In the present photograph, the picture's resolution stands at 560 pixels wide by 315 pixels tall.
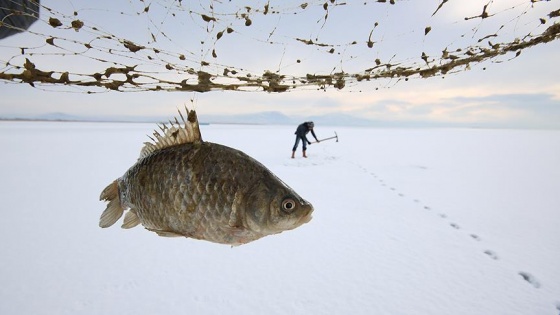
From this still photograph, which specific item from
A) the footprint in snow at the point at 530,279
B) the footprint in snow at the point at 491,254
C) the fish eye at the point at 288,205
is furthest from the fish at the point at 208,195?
the footprint in snow at the point at 491,254

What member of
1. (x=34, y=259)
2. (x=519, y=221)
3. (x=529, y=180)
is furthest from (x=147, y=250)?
(x=529, y=180)

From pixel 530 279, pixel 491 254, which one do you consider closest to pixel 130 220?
pixel 530 279

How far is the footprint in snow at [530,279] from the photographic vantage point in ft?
15.8

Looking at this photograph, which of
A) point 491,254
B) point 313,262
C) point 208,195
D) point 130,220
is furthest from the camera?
point 491,254

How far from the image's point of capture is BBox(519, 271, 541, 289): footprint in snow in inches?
190

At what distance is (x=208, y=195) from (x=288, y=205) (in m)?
0.29

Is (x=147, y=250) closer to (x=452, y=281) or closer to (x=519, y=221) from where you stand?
(x=452, y=281)

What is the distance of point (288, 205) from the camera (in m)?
1.16

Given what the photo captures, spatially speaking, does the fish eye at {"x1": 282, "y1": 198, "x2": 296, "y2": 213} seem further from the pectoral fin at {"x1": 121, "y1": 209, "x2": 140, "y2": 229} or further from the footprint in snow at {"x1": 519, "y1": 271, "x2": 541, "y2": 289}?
the footprint in snow at {"x1": 519, "y1": 271, "x2": 541, "y2": 289}

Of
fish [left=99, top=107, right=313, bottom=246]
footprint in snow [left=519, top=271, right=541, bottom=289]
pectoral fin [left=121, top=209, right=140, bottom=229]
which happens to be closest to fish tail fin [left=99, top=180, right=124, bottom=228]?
pectoral fin [left=121, top=209, right=140, bottom=229]

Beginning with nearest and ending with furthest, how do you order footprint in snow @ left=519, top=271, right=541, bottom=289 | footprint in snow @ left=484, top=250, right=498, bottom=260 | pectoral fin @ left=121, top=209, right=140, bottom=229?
pectoral fin @ left=121, top=209, right=140, bottom=229
footprint in snow @ left=519, top=271, right=541, bottom=289
footprint in snow @ left=484, top=250, right=498, bottom=260

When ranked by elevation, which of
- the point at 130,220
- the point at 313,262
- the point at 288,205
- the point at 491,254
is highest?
the point at 288,205

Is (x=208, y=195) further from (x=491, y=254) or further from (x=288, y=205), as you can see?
(x=491, y=254)

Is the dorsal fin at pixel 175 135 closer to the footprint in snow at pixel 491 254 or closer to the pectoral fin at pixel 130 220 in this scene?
the pectoral fin at pixel 130 220
